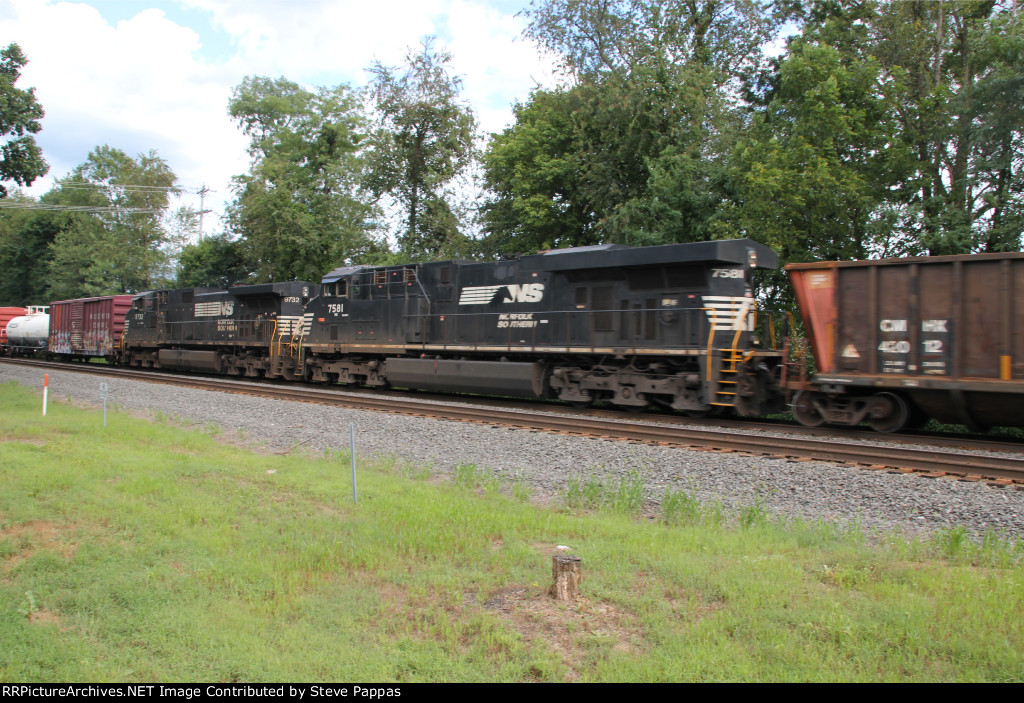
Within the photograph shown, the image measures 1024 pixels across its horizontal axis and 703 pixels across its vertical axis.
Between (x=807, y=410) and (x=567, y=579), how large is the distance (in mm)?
9545

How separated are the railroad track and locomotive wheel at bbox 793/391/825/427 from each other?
412 millimetres

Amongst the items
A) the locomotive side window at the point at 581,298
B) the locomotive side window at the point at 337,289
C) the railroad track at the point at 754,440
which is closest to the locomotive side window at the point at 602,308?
the locomotive side window at the point at 581,298

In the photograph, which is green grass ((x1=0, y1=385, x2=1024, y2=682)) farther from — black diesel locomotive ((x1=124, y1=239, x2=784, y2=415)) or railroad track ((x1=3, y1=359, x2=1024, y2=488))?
black diesel locomotive ((x1=124, y1=239, x2=784, y2=415))

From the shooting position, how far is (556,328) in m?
Result: 15.6

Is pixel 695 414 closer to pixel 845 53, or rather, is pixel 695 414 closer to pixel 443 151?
pixel 845 53

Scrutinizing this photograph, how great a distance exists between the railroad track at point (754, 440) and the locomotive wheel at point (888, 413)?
1.87 feet

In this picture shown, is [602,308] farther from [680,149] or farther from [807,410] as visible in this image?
[680,149]

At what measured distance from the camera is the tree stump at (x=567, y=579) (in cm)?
446

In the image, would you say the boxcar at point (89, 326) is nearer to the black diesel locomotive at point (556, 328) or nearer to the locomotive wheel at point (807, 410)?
the black diesel locomotive at point (556, 328)

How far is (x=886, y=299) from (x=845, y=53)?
1251cm

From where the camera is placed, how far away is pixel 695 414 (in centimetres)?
1400

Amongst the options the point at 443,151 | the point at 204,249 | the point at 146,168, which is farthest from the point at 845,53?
the point at 146,168

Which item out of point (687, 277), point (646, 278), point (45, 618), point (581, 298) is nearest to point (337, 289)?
point (581, 298)

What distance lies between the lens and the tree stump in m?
4.46
